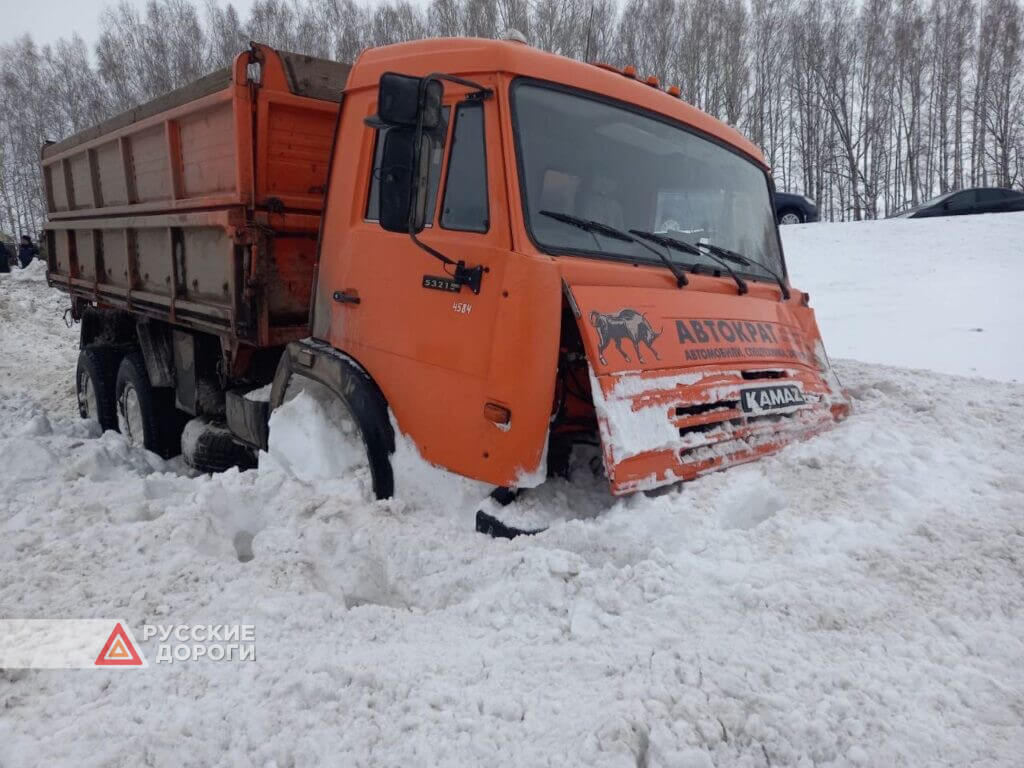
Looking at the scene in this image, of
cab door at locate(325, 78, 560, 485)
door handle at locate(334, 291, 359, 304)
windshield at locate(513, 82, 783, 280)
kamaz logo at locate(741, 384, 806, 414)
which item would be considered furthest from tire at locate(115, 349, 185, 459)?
kamaz logo at locate(741, 384, 806, 414)

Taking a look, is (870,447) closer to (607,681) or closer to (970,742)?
(970,742)

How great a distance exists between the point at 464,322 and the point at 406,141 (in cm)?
79

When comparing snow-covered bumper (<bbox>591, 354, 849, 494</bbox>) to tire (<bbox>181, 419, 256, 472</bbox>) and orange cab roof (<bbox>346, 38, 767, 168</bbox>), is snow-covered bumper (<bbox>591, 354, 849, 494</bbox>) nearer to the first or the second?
orange cab roof (<bbox>346, 38, 767, 168</bbox>)

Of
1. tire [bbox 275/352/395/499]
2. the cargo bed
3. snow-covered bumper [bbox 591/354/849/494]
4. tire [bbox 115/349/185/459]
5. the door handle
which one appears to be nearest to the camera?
snow-covered bumper [bbox 591/354/849/494]

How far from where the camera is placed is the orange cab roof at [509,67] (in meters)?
2.92

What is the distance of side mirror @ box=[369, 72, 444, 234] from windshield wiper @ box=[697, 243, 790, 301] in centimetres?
150

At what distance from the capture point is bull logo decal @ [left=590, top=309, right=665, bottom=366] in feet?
8.89

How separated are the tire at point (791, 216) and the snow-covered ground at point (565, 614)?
1840cm

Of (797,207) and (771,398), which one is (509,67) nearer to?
(771,398)

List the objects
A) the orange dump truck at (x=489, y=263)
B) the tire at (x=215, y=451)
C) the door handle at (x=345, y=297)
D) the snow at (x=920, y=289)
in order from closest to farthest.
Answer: the orange dump truck at (x=489, y=263)
the door handle at (x=345, y=297)
the tire at (x=215, y=451)
the snow at (x=920, y=289)

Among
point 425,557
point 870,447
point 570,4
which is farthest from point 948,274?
point 425,557

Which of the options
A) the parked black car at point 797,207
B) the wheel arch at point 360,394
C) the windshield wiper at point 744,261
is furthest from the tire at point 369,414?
the parked black car at point 797,207

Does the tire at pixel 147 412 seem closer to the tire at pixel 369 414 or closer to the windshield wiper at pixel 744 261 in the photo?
the tire at pixel 369 414

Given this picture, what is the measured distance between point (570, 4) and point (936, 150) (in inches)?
1192
